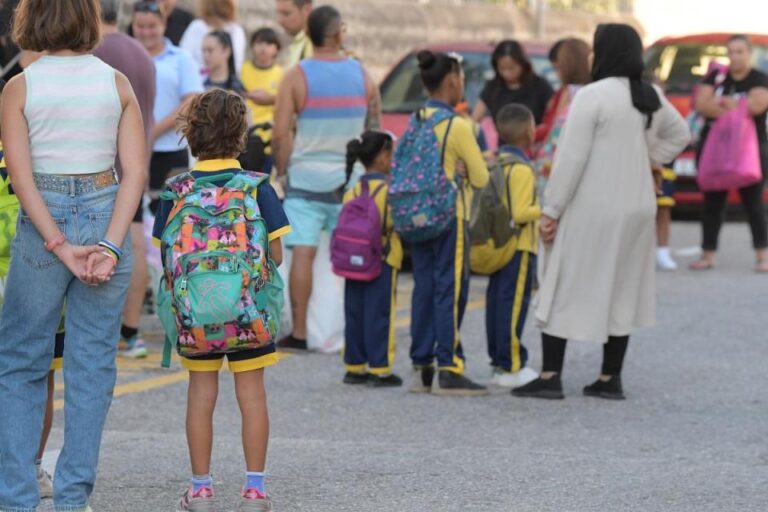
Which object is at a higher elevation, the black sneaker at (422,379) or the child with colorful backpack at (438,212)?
the child with colorful backpack at (438,212)

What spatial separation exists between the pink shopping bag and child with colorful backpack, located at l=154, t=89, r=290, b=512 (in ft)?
28.2

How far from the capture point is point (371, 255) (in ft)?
27.3

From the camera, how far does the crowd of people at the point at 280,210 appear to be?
5.06m

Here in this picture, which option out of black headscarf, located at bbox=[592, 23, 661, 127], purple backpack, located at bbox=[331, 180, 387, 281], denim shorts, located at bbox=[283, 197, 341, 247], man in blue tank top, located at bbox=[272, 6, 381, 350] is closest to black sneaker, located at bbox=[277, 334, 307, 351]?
man in blue tank top, located at bbox=[272, 6, 381, 350]

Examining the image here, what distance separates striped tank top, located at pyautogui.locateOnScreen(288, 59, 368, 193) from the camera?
9.41 meters

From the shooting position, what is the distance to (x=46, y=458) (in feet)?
21.1

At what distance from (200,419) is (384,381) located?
3.01 m

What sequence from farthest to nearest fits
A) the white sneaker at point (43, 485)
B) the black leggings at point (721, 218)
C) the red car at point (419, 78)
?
the red car at point (419, 78)
the black leggings at point (721, 218)
the white sneaker at point (43, 485)

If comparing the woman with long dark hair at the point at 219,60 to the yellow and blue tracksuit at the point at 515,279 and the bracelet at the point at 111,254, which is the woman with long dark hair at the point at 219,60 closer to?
the yellow and blue tracksuit at the point at 515,279

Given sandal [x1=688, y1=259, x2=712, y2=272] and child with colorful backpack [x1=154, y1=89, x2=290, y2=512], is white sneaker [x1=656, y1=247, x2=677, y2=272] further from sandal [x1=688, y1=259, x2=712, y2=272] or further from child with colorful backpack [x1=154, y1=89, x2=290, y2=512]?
child with colorful backpack [x1=154, y1=89, x2=290, y2=512]

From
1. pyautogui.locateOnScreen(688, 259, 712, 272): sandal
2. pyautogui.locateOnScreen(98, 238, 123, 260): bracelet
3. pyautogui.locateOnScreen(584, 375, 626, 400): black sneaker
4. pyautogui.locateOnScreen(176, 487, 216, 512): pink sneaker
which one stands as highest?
pyautogui.locateOnScreen(98, 238, 123, 260): bracelet

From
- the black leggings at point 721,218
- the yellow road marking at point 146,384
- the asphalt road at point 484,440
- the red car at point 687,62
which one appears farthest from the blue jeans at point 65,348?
the red car at point 687,62

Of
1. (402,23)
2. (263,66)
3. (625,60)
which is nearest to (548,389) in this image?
(625,60)

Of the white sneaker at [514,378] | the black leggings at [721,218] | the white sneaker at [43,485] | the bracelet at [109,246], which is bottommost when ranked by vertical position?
the black leggings at [721,218]
